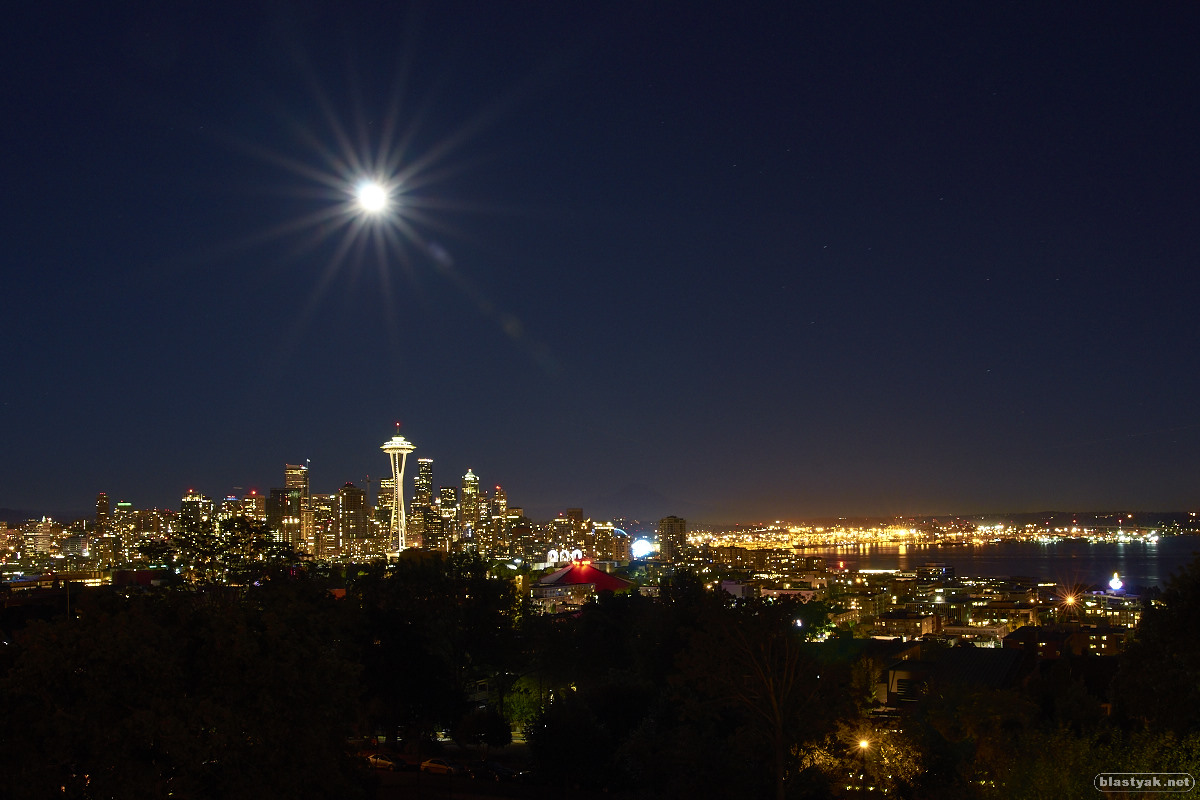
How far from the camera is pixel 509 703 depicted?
80.6ft

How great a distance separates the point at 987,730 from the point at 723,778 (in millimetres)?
4371

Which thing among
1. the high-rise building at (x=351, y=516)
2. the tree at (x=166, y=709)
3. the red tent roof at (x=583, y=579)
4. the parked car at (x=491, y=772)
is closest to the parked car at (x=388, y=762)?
the parked car at (x=491, y=772)

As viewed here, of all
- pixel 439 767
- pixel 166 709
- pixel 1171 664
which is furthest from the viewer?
pixel 439 767

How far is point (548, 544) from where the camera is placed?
167 m

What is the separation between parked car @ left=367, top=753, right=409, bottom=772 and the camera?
18.1 meters

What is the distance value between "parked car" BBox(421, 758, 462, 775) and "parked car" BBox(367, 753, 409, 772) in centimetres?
38

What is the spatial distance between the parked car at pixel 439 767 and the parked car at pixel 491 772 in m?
0.30

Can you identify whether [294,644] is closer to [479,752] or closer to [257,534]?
[257,534]

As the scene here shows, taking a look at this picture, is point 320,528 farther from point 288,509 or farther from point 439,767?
point 439,767

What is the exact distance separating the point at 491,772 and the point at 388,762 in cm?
225

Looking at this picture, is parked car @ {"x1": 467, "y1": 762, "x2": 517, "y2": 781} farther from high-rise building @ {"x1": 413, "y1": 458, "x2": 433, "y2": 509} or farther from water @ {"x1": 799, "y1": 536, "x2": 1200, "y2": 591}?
high-rise building @ {"x1": 413, "y1": 458, "x2": 433, "y2": 509}

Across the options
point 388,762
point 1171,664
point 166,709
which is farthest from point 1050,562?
point 166,709

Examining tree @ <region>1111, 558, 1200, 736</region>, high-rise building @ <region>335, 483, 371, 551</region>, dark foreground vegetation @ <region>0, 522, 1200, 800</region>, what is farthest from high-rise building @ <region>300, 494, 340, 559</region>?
tree @ <region>1111, 558, 1200, 736</region>

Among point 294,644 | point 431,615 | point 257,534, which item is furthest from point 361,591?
point 294,644
